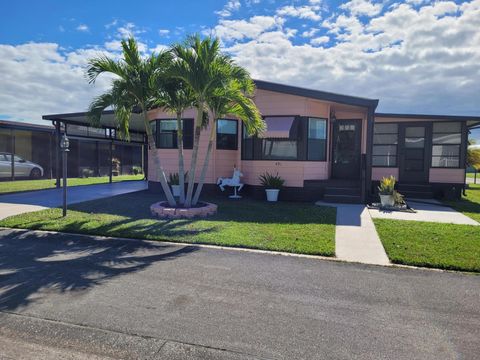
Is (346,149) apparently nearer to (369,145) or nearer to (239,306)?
(369,145)

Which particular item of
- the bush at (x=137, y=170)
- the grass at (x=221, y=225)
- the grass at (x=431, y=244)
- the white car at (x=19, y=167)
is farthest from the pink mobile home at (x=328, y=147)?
the bush at (x=137, y=170)

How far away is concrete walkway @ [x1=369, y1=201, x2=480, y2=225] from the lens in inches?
315

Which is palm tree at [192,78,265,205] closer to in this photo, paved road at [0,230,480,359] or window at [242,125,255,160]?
window at [242,125,255,160]

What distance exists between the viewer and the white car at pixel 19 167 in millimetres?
16906

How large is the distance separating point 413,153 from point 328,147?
4136 mm

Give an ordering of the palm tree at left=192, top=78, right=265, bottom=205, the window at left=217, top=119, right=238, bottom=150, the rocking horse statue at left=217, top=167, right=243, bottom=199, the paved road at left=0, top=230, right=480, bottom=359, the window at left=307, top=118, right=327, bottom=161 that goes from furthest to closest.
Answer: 1. the window at left=217, top=119, right=238, bottom=150
2. the rocking horse statue at left=217, top=167, right=243, bottom=199
3. the window at left=307, top=118, right=327, bottom=161
4. the palm tree at left=192, top=78, right=265, bottom=205
5. the paved road at left=0, top=230, right=480, bottom=359

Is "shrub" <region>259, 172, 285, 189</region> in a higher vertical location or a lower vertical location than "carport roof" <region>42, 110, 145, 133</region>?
lower

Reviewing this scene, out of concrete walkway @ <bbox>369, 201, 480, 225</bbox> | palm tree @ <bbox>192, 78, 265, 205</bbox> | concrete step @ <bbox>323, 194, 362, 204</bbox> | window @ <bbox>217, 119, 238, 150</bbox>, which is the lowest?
concrete walkway @ <bbox>369, 201, 480, 225</bbox>

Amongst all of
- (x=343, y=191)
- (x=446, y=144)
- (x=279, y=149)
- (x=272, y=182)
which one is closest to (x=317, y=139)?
(x=279, y=149)

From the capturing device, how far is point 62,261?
16.2ft

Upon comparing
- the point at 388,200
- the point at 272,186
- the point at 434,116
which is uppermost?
the point at 434,116

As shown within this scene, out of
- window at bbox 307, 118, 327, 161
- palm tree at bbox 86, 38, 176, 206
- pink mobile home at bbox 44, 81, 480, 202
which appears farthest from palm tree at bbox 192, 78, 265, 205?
window at bbox 307, 118, 327, 161

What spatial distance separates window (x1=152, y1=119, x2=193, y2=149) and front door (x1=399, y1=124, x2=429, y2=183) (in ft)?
27.2

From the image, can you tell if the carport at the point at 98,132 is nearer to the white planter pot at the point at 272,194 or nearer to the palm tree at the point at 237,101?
the palm tree at the point at 237,101
